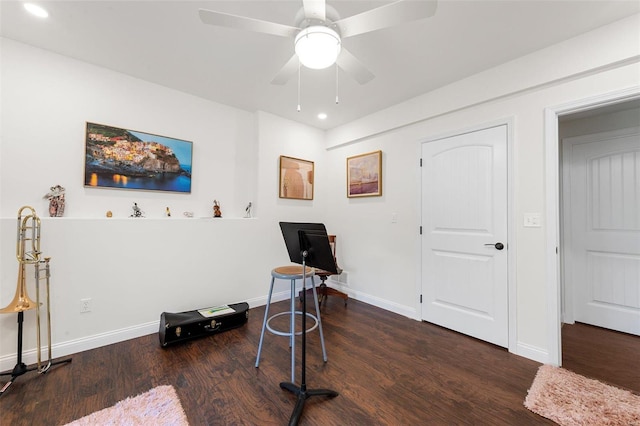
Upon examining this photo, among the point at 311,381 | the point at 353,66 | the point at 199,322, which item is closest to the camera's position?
the point at 353,66

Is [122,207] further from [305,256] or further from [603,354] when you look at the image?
[603,354]

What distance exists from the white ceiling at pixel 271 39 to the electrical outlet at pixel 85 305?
7.35 ft

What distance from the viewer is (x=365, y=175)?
143 inches

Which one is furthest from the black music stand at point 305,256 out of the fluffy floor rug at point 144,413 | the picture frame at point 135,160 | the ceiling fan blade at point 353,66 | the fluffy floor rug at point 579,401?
the picture frame at point 135,160

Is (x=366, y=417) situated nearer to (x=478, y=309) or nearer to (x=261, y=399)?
(x=261, y=399)

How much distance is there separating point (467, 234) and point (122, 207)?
3.62m

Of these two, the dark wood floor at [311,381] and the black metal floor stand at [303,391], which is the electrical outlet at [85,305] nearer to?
the dark wood floor at [311,381]

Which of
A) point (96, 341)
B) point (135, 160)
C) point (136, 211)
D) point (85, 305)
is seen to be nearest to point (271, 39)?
point (135, 160)

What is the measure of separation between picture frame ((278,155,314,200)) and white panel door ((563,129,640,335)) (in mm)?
3290

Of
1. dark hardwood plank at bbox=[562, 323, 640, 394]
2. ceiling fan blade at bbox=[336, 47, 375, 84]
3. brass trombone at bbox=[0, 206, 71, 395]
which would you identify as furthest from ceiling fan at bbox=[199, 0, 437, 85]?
dark hardwood plank at bbox=[562, 323, 640, 394]

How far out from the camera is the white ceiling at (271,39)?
5.82ft

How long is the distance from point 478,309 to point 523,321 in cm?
36

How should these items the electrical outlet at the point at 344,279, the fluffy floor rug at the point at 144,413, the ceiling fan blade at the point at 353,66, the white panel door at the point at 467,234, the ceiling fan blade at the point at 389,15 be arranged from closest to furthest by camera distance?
1. the ceiling fan blade at the point at 389,15
2. the fluffy floor rug at the point at 144,413
3. the ceiling fan blade at the point at 353,66
4. the white panel door at the point at 467,234
5. the electrical outlet at the point at 344,279

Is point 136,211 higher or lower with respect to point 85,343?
higher
